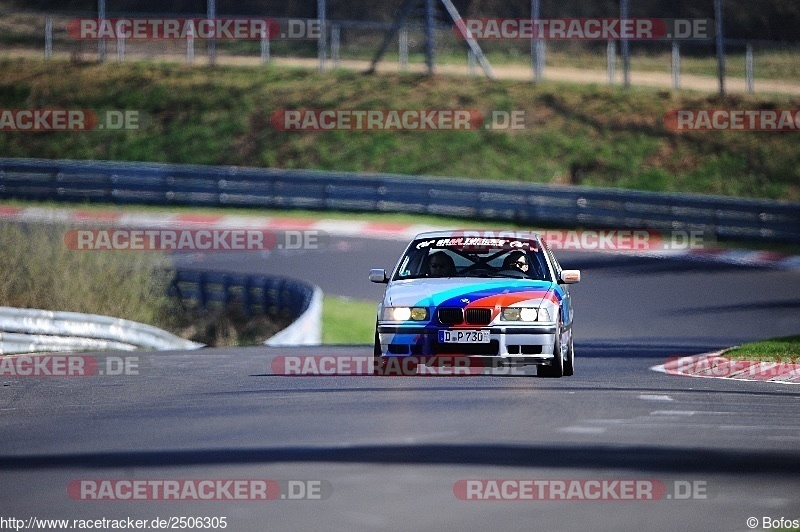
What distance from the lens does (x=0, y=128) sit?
41.5 meters

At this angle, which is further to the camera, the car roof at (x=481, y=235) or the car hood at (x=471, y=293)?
the car roof at (x=481, y=235)

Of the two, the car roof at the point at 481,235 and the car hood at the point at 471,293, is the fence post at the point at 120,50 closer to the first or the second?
the car roof at the point at 481,235

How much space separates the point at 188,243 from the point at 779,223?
12146mm

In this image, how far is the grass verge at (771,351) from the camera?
1472 cm

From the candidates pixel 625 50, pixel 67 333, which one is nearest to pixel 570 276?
pixel 67 333

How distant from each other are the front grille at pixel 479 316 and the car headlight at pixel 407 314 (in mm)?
371

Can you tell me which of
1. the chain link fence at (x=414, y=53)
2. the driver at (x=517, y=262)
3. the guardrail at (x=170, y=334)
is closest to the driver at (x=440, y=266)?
the driver at (x=517, y=262)

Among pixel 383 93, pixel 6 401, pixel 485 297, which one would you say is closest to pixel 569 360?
pixel 485 297

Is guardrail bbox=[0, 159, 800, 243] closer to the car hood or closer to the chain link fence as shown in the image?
the chain link fence

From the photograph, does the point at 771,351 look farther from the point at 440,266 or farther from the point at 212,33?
the point at 212,33

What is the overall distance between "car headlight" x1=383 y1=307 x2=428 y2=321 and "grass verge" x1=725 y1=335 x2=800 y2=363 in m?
4.52

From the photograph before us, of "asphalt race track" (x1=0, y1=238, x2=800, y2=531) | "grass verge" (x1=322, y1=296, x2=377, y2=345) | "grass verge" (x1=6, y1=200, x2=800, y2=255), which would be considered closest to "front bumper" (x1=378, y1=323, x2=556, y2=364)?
"asphalt race track" (x1=0, y1=238, x2=800, y2=531)

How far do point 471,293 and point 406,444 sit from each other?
138 inches

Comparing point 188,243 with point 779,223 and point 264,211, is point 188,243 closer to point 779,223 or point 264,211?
point 264,211
